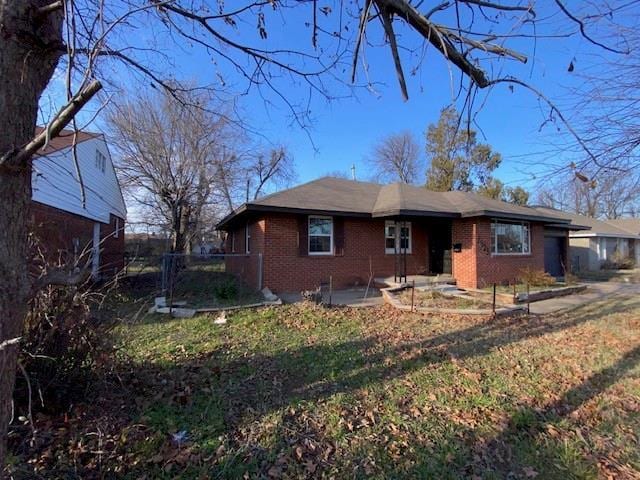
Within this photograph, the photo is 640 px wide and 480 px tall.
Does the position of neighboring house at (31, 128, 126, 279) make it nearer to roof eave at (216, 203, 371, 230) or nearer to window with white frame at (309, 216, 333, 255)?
roof eave at (216, 203, 371, 230)

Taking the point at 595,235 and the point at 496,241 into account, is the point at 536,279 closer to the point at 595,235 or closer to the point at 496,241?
the point at 496,241

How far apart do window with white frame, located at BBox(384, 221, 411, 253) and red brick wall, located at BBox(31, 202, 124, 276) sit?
882cm

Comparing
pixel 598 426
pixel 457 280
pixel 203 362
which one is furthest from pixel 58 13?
pixel 457 280

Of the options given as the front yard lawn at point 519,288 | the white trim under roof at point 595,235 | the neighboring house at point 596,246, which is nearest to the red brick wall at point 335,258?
the front yard lawn at point 519,288

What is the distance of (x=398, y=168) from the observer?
36.6m

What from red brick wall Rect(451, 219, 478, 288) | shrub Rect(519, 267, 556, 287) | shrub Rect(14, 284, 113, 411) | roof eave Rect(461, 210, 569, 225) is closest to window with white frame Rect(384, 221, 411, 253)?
red brick wall Rect(451, 219, 478, 288)

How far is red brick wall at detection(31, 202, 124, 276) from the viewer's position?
3.65 meters

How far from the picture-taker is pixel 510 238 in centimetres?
1402

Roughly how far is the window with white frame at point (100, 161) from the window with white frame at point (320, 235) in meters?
11.1

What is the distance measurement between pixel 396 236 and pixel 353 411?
10607mm

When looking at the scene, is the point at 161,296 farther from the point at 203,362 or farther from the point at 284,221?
the point at 203,362

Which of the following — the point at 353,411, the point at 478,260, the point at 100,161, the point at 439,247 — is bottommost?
the point at 353,411

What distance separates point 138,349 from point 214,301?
13.3 ft

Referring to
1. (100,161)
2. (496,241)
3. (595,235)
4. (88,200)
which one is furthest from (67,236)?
(595,235)
